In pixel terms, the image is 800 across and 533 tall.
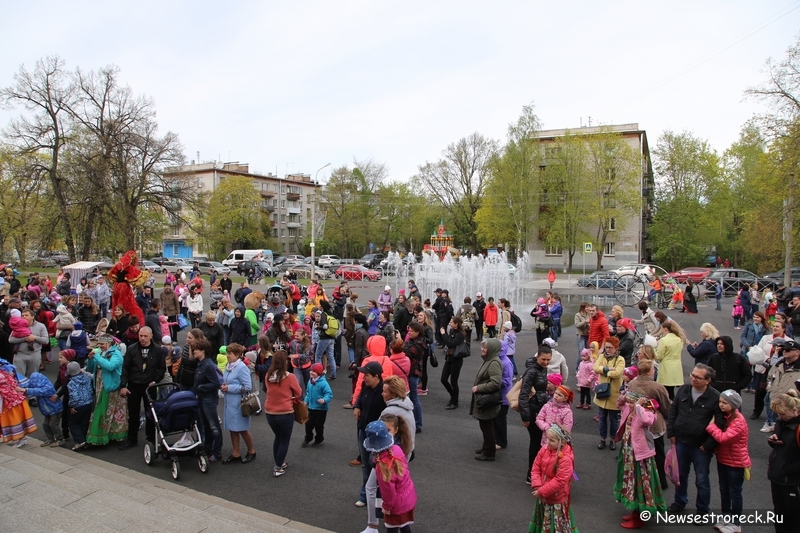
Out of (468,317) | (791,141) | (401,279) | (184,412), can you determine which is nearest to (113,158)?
(401,279)

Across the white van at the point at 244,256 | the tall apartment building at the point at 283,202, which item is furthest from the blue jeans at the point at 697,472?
the tall apartment building at the point at 283,202

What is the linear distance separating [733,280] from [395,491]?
34.4 m

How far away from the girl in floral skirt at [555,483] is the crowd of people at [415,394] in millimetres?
11

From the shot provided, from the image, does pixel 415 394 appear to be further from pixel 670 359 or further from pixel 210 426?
pixel 670 359

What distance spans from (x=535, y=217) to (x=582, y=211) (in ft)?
16.8

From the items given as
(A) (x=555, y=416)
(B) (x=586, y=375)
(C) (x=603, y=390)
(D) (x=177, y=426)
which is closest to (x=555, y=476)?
(A) (x=555, y=416)

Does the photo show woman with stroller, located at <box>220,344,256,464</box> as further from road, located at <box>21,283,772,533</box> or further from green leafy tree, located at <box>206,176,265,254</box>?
green leafy tree, located at <box>206,176,265,254</box>

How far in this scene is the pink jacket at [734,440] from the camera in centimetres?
497

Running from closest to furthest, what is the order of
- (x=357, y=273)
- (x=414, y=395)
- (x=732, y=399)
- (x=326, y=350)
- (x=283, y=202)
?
(x=732, y=399) → (x=414, y=395) → (x=326, y=350) → (x=357, y=273) → (x=283, y=202)

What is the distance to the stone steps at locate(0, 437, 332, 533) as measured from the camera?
15.9 feet

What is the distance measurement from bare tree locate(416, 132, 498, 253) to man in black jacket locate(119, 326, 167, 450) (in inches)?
2140

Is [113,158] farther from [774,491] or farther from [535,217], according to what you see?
[535,217]

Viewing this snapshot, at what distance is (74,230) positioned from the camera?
29.3m

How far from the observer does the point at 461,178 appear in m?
61.8
